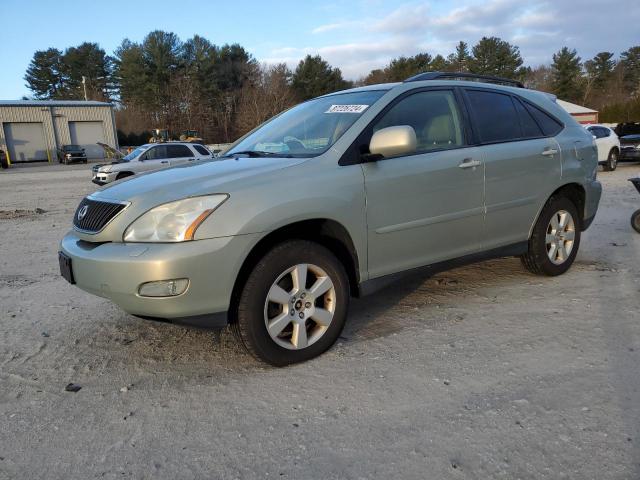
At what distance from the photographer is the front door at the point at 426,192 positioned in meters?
3.46

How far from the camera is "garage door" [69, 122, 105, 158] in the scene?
4450 cm

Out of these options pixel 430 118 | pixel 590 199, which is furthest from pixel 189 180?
pixel 590 199

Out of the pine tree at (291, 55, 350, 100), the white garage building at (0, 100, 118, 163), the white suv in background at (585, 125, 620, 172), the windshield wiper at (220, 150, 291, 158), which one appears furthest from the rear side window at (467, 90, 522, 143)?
the pine tree at (291, 55, 350, 100)

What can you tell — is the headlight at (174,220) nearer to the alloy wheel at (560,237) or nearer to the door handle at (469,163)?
the door handle at (469,163)

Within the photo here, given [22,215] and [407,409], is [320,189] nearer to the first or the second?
A: [407,409]

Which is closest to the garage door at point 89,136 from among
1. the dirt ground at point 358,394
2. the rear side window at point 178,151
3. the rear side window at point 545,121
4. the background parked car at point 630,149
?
the rear side window at point 178,151

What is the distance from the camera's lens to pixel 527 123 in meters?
4.59

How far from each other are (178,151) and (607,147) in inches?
574

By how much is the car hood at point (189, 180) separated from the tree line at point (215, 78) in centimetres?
4746

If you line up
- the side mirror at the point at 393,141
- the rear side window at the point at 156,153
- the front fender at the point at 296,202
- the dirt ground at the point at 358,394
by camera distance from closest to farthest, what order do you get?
the dirt ground at the point at 358,394 → the front fender at the point at 296,202 → the side mirror at the point at 393,141 → the rear side window at the point at 156,153

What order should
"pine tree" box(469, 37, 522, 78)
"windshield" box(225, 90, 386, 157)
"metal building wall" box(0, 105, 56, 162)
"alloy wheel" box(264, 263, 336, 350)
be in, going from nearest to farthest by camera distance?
"alloy wheel" box(264, 263, 336, 350)
"windshield" box(225, 90, 386, 157)
"metal building wall" box(0, 105, 56, 162)
"pine tree" box(469, 37, 522, 78)

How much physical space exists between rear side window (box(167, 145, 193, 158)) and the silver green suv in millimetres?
13511

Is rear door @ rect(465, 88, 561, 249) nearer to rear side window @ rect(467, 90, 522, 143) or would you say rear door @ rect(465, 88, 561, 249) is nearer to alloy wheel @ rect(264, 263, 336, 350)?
rear side window @ rect(467, 90, 522, 143)

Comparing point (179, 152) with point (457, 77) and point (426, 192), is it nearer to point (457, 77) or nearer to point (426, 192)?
point (457, 77)
